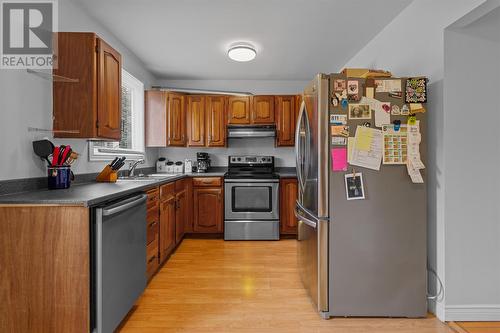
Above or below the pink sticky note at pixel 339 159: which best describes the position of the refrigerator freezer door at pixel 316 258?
below

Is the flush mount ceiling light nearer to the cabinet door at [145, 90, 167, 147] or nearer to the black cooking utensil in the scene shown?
the cabinet door at [145, 90, 167, 147]

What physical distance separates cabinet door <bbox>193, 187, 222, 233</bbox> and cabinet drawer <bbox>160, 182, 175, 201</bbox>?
81 centimetres

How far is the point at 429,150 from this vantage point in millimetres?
2156

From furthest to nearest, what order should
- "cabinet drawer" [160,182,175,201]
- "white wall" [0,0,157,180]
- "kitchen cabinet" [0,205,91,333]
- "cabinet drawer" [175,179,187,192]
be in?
"cabinet drawer" [175,179,187,192] < "cabinet drawer" [160,182,175,201] < "white wall" [0,0,157,180] < "kitchen cabinet" [0,205,91,333]

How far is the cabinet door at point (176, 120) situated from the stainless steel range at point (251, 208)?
99 centimetres

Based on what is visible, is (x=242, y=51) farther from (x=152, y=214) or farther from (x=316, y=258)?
(x=316, y=258)

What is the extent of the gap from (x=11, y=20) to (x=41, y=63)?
29cm

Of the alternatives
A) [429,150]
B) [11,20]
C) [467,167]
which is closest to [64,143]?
[11,20]

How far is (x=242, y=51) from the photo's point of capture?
3229mm

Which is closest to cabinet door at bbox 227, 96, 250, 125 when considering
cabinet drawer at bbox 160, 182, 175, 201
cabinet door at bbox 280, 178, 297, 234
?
cabinet door at bbox 280, 178, 297, 234

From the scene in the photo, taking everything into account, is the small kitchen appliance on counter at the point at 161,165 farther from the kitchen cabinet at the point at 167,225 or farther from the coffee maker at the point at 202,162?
the kitchen cabinet at the point at 167,225

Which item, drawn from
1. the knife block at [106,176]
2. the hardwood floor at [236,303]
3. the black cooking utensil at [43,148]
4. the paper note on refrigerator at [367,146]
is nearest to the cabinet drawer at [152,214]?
the knife block at [106,176]

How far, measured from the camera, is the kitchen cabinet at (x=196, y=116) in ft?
14.4

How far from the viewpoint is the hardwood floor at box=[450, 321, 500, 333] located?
190 centimetres
